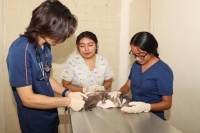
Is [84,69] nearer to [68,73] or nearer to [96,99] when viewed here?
[68,73]

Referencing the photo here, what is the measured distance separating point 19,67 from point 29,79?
0.09 metres

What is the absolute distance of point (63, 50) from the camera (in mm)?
2248

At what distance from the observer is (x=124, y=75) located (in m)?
2.47

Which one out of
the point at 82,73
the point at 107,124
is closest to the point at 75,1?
the point at 82,73

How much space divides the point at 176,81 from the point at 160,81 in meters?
0.55

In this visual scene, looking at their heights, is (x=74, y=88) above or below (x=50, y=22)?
below

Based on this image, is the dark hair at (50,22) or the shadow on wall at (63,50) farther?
the shadow on wall at (63,50)

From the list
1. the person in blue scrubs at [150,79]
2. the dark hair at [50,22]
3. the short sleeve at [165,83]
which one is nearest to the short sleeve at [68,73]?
the person in blue scrubs at [150,79]

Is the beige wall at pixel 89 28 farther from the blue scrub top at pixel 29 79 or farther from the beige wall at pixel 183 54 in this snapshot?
the blue scrub top at pixel 29 79

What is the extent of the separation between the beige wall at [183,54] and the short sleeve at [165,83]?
0.35 meters

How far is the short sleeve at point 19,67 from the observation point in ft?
3.42

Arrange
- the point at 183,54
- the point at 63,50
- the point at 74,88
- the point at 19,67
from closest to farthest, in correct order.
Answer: the point at 19,67 → the point at 183,54 → the point at 74,88 → the point at 63,50

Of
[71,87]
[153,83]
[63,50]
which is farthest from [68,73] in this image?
[153,83]

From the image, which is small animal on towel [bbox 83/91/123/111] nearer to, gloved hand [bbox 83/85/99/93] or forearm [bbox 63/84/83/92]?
gloved hand [bbox 83/85/99/93]
